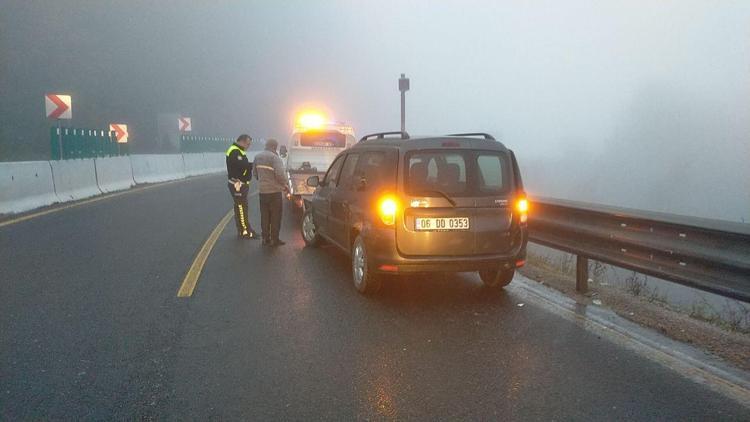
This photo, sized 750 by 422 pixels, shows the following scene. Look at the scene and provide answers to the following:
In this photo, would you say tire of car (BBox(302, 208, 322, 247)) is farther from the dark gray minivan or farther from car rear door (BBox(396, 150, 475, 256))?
car rear door (BBox(396, 150, 475, 256))

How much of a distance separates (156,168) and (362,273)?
64.8ft

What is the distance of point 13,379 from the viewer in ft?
13.1

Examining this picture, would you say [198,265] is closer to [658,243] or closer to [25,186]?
[658,243]

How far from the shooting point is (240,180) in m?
10.1

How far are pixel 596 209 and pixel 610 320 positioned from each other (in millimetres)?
1189

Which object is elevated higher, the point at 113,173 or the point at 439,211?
the point at 439,211

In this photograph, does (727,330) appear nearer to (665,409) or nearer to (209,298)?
(665,409)

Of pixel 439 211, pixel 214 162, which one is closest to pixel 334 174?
pixel 439 211

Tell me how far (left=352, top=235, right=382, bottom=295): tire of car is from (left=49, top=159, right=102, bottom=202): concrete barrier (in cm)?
1115

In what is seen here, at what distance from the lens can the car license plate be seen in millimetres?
5781

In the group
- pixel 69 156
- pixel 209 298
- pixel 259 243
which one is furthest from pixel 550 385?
pixel 69 156

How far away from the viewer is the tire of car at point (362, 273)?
6.15 meters

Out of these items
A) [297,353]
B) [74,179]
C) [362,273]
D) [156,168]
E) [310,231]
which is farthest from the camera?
[156,168]

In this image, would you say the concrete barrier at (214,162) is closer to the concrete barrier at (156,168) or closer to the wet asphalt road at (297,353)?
the concrete barrier at (156,168)
